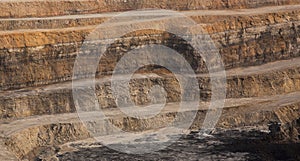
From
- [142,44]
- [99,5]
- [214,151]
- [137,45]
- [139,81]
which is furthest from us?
[99,5]

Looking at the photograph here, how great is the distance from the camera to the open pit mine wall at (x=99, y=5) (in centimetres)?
4438

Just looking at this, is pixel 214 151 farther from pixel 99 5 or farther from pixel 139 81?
pixel 99 5

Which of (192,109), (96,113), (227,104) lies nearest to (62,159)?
(96,113)

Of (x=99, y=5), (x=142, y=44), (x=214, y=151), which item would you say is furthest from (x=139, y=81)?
(x=99, y=5)

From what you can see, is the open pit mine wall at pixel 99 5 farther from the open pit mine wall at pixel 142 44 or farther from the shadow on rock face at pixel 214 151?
the shadow on rock face at pixel 214 151

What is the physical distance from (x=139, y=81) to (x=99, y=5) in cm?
1224

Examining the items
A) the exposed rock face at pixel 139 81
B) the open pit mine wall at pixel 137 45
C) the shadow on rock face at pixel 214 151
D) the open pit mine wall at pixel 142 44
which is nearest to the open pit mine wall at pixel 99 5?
the exposed rock face at pixel 139 81

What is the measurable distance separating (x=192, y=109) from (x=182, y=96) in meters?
1.98

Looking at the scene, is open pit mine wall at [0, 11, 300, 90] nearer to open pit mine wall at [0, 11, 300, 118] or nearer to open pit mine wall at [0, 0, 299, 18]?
open pit mine wall at [0, 11, 300, 118]

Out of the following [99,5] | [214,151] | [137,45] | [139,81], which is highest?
[99,5]

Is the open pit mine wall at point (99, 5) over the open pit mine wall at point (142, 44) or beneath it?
over

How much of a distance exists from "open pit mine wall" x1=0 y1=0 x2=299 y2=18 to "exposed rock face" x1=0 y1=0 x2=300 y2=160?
0.09 meters

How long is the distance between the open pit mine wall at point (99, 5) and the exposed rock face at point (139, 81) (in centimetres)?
9

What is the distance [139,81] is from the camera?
3866 cm
